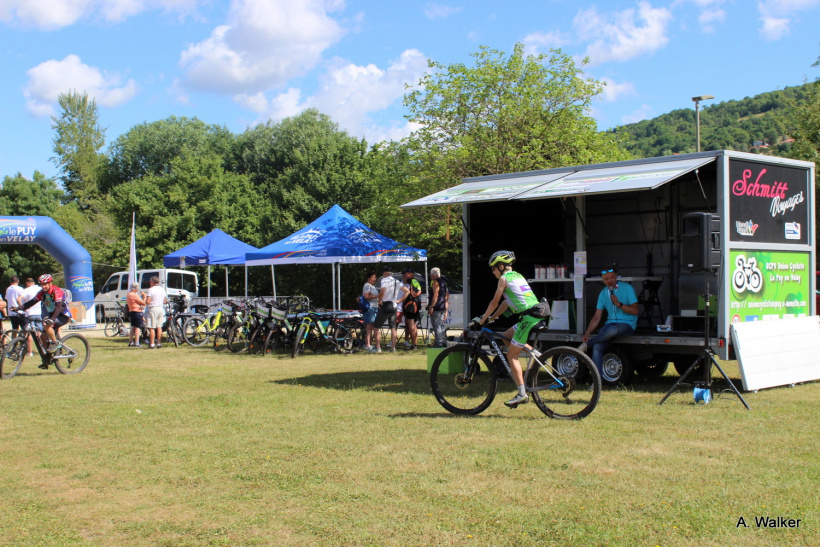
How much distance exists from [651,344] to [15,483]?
288 inches

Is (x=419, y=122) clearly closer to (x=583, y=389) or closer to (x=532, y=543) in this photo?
(x=583, y=389)

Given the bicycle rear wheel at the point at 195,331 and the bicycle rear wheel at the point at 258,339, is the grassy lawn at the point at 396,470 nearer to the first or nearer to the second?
the bicycle rear wheel at the point at 258,339

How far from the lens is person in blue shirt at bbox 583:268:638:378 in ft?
32.2

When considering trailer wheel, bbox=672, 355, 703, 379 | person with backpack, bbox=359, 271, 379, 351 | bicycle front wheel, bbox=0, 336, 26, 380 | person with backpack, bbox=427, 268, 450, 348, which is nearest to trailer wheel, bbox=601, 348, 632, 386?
trailer wheel, bbox=672, 355, 703, 379

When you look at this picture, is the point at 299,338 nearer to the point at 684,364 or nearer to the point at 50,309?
the point at 50,309

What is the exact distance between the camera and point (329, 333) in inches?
606

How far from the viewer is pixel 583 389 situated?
25.5 ft

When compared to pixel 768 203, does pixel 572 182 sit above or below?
above

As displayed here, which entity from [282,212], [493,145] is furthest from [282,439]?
[282,212]

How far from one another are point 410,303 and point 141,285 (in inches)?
562

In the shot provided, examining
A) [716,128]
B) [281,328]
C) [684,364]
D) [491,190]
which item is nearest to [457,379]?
[491,190]

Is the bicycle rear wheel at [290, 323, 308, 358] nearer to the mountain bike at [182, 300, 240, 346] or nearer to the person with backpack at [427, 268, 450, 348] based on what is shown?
the person with backpack at [427, 268, 450, 348]

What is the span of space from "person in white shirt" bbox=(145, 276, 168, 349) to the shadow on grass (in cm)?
688

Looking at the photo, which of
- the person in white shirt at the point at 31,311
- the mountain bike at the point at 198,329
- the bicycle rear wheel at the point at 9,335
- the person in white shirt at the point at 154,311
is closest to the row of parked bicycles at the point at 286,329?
the mountain bike at the point at 198,329
